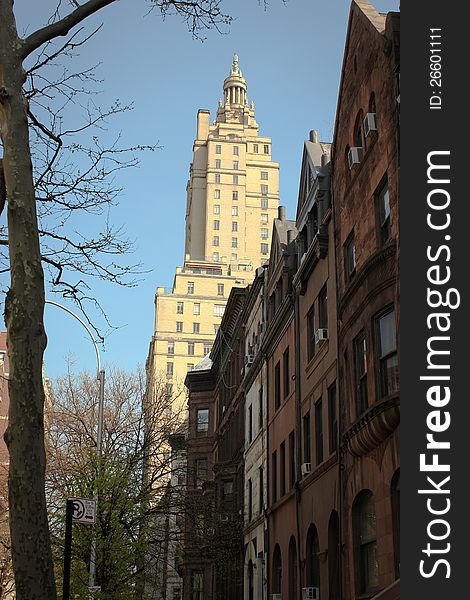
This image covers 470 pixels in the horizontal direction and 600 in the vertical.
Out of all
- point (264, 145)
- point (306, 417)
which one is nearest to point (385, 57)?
point (306, 417)

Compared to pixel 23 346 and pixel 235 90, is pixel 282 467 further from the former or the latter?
pixel 235 90

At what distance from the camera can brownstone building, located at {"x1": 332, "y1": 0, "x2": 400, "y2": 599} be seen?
54.4 ft

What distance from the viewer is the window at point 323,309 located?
24.5 metres

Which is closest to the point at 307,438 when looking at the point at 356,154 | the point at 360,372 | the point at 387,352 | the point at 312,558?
the point at 312,558

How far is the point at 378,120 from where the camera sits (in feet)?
61.1

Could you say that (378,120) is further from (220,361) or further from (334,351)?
(220,361)

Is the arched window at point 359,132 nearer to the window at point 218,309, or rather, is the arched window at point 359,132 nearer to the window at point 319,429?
the window at point 319,429

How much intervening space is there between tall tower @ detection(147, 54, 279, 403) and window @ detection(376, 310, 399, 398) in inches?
4060

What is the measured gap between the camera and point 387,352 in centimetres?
1733

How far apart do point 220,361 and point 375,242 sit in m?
34.1

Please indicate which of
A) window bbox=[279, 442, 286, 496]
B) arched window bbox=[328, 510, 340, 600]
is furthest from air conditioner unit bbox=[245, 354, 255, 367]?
arched window bbox=[328, 510, 340, 600]

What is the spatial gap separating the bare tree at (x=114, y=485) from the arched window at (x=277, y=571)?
3851mm

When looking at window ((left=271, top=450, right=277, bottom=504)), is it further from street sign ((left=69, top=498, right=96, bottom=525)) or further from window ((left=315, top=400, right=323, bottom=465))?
street sign ((left=69, top=498, right=96, bottom=525))

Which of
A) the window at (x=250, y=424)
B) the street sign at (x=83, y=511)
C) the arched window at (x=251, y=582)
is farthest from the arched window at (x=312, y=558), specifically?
the window at (x=250, y=424)
